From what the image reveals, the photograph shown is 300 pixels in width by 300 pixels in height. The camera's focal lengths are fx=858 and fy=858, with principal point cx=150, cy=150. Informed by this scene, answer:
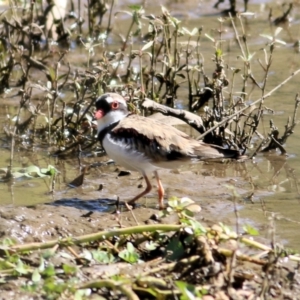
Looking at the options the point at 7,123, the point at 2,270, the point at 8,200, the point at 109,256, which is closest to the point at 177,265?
the point at 109,256

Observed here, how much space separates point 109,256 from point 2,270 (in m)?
0.68

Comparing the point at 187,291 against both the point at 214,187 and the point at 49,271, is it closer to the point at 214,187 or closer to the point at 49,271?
the point at 49,271

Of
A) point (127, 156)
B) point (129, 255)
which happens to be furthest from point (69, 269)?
point (127, 156)

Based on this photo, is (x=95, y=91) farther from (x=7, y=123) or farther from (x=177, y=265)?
(x=177, y=265)

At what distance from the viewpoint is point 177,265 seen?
16.5 ft

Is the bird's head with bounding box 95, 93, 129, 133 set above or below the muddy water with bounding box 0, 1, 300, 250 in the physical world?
→ above

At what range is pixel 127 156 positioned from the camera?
6.50 metres

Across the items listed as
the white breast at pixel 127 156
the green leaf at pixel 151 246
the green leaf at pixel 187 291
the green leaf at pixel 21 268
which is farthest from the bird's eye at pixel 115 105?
the green leaf at pixel 187 291

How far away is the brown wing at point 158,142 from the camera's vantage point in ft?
21.4

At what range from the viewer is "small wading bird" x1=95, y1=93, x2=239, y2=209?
6508 millimetres

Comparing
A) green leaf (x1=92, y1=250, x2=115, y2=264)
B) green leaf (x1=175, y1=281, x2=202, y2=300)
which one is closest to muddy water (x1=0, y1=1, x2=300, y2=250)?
green leaf (x1=92, y1=250, x2=115, y2=264)

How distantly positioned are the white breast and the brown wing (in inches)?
1.5

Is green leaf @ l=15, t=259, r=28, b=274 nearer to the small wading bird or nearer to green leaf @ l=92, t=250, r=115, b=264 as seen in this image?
green leaf @ l=92, t=250, r=115, b=264

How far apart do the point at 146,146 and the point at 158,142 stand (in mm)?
101
